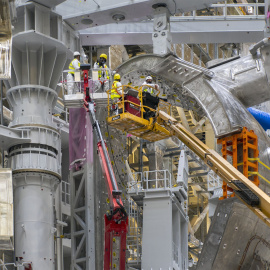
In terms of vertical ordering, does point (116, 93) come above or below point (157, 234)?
above

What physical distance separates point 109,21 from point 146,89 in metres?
4.10

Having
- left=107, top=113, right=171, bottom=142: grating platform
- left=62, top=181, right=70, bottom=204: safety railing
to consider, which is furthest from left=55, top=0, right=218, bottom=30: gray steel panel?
left=62, top=181, right=70, bottom=204: safety railing

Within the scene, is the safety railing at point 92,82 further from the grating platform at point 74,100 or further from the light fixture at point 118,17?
the light fixture at point 118,17

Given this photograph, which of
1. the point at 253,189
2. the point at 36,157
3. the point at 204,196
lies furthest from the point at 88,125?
the point at 204,196

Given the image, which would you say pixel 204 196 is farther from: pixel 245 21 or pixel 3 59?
pixel 3 59

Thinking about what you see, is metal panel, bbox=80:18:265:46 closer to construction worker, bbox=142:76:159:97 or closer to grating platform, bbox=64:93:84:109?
construction worker, bbox=142:76:159:97

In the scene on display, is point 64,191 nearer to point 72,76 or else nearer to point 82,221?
point 82,221

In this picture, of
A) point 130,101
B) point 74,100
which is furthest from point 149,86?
point 74,100

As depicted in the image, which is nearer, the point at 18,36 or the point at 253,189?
the point at 253,189

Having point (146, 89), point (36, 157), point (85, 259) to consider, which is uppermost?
point (146, 89)

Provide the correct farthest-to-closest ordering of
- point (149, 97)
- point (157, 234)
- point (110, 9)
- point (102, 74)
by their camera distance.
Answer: point (157, 234) → point (110, 9) → point (102, 74) → point (149, 97)

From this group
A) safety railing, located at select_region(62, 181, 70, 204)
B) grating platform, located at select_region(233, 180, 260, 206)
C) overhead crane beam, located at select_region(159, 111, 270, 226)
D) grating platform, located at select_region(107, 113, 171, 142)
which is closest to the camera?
overhead crane beam, located at select_region(159, 111, 270, 226)

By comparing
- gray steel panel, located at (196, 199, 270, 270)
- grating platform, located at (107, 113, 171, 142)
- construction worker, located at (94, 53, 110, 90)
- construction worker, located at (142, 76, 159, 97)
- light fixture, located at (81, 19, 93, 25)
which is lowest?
gray steel panel, located at (196, 199, 270, 270)

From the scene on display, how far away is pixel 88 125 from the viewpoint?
115 feet
